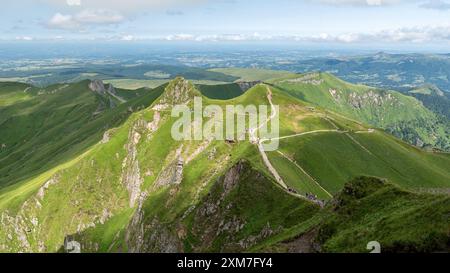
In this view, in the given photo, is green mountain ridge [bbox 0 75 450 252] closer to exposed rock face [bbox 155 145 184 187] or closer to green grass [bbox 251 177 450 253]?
green grass [bbox 251 177 450 253]

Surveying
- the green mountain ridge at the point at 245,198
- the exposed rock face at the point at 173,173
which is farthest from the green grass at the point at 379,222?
the exposed rock face at the point at 173,173

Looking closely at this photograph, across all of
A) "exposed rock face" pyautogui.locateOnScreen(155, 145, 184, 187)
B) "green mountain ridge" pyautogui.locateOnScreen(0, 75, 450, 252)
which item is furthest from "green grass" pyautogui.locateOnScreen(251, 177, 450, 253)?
"exposed rock face" pyautogui.locateOnScreen(155, 145, 184, 187)

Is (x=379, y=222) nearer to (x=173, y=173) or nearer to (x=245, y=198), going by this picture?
(x=245, y=198)

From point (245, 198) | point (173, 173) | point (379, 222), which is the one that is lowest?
point (173, 173)

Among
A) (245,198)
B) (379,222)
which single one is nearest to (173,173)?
(245,198)

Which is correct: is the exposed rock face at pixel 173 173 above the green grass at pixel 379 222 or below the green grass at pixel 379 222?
below

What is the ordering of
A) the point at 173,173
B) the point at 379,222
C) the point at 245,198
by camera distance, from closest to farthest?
the point at 379,222
the point at 245,198
the point at 173,173

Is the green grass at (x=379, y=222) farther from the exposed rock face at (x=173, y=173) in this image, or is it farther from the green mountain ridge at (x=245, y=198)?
the exposed rock face at (x=173, y=173)

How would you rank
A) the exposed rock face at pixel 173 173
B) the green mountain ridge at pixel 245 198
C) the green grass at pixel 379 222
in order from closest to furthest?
the green grass at pixel 379 222
the green mountain ridge at pixel 245 198
the exposed rock face at pixel 173 173

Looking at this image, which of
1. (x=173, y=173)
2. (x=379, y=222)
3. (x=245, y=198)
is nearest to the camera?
(x=379, y=222)

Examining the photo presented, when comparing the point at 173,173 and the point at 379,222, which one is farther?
the point at 173,173

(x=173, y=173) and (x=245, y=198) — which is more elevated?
(x=245, y=198)
